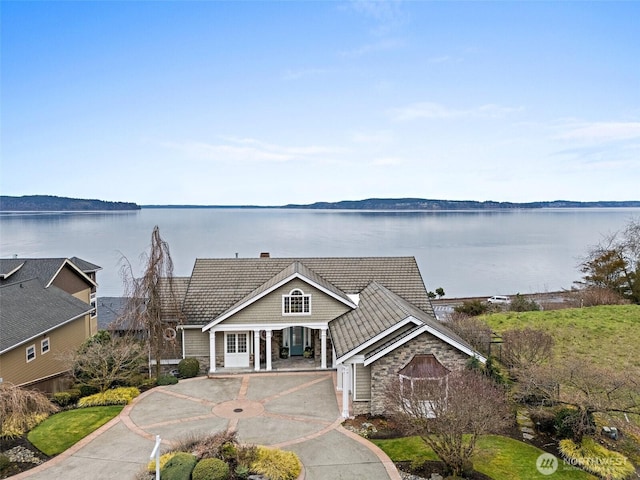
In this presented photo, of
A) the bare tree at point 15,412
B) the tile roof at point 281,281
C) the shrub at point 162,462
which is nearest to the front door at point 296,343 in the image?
the tile roof at point 281,281

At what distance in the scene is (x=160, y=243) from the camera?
71.8 feet

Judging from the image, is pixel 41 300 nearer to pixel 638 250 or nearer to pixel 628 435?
pixel 628 435

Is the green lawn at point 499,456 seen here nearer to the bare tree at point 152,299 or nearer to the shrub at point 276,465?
the shrub at point 276,465

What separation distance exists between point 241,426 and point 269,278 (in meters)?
10.7

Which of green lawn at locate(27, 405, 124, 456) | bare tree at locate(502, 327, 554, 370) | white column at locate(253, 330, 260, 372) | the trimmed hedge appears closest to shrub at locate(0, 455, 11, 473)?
green lawn at locate(27, 405, 124, 456)

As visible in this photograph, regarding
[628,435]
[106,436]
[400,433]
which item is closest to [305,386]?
[400,433]

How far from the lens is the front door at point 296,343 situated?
2634cm

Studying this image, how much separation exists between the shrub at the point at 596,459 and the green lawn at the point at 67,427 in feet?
52.8

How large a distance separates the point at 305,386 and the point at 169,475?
10025mm

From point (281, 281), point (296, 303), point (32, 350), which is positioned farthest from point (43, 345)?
point (296, 303)

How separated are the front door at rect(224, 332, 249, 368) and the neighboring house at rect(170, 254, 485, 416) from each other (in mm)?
52

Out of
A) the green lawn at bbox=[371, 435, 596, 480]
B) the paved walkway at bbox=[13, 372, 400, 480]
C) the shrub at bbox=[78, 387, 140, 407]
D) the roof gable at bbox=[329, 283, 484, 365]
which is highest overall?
the roof gable at bbox=[329, 283, 484, 365]

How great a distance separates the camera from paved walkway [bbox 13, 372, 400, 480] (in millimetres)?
14281

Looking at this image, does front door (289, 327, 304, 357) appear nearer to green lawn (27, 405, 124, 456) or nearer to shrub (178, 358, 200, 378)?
shrub (178, 358, 200, 378)
